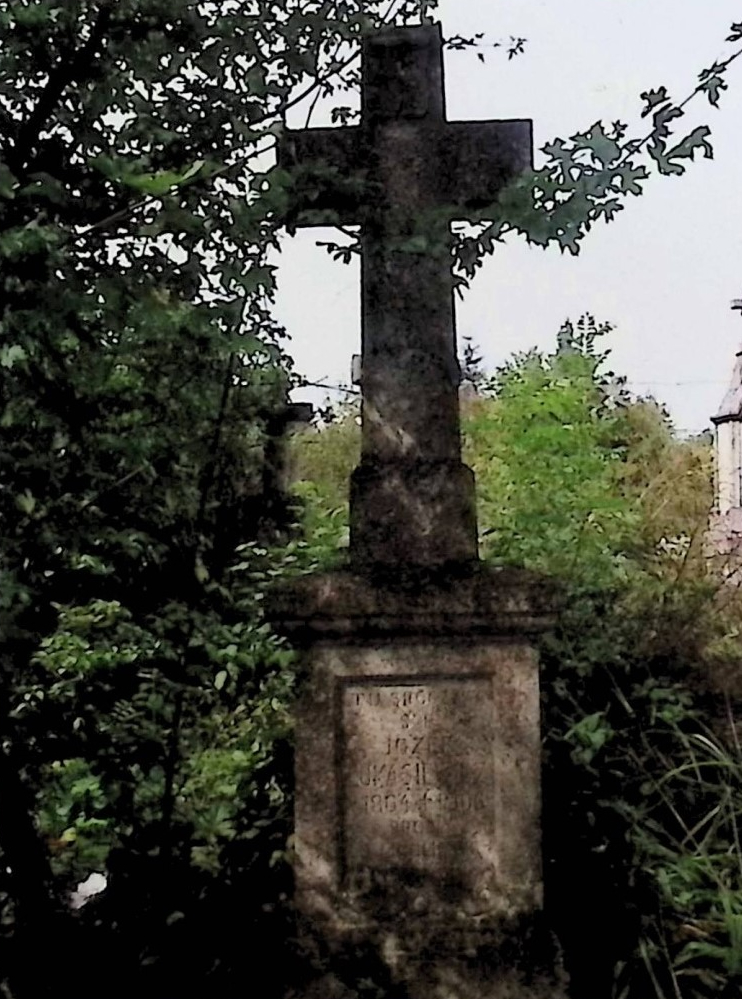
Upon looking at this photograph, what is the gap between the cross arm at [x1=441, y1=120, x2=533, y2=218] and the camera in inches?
115

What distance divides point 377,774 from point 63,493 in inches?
41.7

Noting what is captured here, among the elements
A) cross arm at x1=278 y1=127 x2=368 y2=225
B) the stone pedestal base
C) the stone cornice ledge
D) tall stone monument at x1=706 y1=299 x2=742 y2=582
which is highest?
cross arm at x1=278 y1=127 x2=368 y2=225

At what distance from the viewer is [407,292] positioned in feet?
9.67

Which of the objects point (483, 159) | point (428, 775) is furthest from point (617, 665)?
point (483, 159)

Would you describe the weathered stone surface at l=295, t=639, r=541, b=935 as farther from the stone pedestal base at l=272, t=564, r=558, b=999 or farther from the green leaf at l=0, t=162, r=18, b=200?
the green leaf at l=0, t=162, r=18, b=200

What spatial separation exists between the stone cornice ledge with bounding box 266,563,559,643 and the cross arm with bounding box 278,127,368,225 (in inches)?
35.9

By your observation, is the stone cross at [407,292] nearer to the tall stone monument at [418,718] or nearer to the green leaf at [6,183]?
the tall stone monument at [418,718]

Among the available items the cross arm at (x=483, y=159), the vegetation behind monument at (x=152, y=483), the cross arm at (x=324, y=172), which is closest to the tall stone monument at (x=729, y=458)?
the vegetation behind monument at (x=152, y=483)

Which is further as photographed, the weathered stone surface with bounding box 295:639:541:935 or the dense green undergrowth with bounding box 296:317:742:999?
the dense green undergrowth with bounding box 296:317:742:999

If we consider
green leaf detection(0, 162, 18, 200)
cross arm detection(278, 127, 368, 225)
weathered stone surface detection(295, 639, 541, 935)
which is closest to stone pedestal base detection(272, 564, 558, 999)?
weathered stone surface detection(295, 639, 541, 935)

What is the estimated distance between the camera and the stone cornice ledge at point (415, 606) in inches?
110

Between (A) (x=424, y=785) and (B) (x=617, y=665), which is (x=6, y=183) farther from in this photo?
(B) (x=617, y=665)

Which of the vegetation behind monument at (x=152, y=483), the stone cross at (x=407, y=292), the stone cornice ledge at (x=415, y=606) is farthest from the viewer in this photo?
the stone cross at (x=407, y=292)

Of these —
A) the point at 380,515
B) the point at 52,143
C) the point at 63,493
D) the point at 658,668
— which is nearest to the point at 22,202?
the point at 52,143
